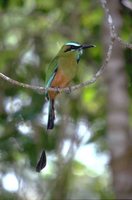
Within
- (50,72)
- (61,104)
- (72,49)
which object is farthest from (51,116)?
(61,104)

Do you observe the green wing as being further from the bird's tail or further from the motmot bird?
the bird's tail

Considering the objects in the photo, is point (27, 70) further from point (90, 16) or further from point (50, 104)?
point (50, 104)

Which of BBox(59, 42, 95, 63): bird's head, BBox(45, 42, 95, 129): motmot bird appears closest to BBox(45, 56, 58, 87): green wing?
BBox(45, 42, 95, 129): motmot bird

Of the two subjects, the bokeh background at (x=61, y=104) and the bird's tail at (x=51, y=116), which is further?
the bokeh background at (x=61, y=104)

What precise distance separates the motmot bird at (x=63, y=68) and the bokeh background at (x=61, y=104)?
2.15 ft

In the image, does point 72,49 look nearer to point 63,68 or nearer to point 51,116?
point 63,68

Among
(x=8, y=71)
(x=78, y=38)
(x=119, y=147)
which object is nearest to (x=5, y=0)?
(x=8, y=71)

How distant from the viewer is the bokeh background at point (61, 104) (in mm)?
5082

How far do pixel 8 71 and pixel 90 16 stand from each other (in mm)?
1326

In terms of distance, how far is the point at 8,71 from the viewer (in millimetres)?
5488

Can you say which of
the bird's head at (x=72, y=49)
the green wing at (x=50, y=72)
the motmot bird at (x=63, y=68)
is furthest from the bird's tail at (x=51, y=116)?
the bird's head at (x=72, y=49)

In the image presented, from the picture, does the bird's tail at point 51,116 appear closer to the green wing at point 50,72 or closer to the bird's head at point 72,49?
the green wing at point 50,72

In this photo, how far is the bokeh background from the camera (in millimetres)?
5082

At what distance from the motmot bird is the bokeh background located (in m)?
0.65
